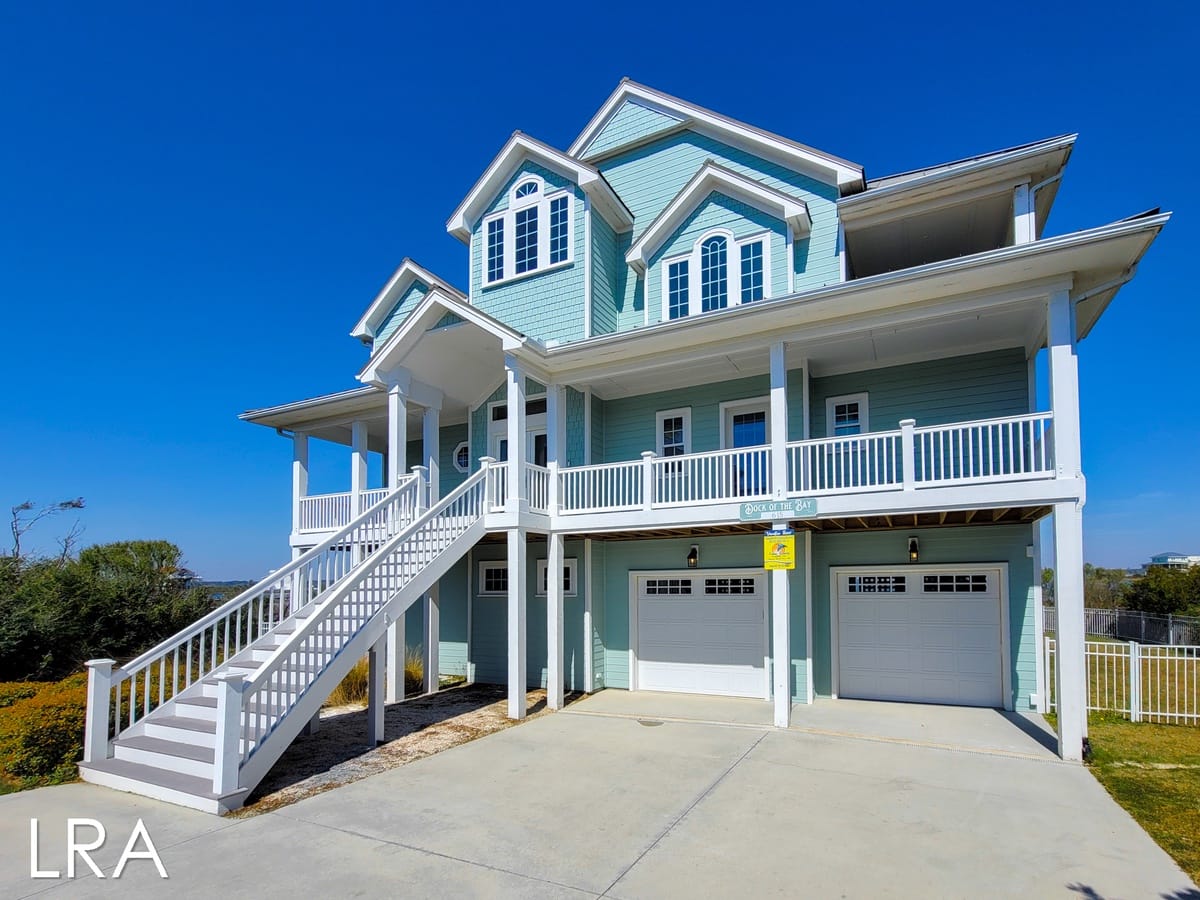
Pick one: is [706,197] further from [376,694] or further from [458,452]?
[376,694]

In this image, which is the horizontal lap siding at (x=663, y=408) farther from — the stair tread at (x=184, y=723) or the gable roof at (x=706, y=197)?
the stair tread at (x=184, y=723)

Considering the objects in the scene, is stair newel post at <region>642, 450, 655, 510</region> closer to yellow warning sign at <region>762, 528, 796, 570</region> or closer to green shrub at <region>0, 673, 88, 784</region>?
yellow warning sign at <region>762, 528, 796, 570</region>

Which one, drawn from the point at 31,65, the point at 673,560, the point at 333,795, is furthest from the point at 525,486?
the point at 31,65

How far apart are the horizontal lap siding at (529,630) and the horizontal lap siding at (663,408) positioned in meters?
2.24

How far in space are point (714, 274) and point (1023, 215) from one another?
513 cm

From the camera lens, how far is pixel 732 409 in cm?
1230

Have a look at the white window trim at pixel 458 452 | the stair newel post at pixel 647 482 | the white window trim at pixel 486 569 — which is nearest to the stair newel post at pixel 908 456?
the stair newel post at pixel 647 482

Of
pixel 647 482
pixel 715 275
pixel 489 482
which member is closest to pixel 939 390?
pixel 715 275

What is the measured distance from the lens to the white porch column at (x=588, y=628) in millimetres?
12570

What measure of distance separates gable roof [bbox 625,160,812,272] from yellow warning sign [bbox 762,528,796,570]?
19.8ft

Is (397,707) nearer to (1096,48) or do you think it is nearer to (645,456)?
(645,456)

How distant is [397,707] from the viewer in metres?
11.2

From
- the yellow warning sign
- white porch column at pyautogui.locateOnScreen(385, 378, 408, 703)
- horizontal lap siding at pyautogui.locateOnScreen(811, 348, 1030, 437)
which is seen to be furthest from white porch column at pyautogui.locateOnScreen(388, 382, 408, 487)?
horizontal lap siding at pyautogui.locateOnScreen(811, 348, 1030, 437)

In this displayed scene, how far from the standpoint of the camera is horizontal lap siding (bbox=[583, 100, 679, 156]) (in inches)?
551
